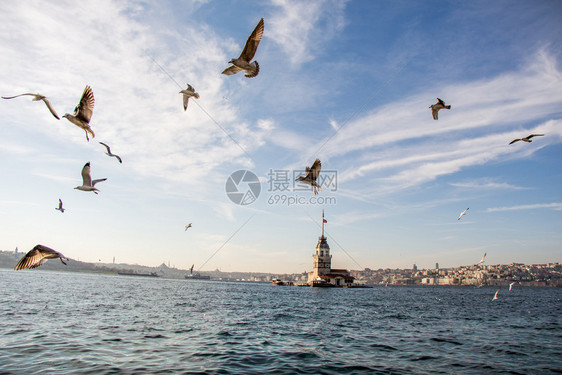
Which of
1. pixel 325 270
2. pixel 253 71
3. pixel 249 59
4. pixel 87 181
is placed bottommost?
pixel 325 270

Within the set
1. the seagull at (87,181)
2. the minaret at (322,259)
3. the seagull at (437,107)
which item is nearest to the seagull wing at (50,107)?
the seagull at (87,181)

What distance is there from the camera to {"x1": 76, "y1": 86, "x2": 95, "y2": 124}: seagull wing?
10812mm

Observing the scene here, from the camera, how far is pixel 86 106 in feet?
→ 35.8

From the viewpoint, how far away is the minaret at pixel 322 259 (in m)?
139

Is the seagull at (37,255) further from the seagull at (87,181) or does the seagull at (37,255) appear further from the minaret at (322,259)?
the minaret at (322,259)

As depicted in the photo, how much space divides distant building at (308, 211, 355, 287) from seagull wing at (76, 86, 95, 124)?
128m

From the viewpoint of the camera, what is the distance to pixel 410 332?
72.9 ft

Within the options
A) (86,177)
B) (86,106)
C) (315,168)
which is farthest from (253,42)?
(86,177)

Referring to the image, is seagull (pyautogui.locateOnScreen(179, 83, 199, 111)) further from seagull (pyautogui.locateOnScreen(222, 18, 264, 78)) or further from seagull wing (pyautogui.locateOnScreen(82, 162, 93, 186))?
seagull wing (pyautogui.locateOnScreen(82, 162, 93, 186))

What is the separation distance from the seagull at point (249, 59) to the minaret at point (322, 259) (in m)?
134

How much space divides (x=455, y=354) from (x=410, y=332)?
6.44m

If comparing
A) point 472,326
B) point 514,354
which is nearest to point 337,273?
point 472,326

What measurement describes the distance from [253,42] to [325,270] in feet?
448

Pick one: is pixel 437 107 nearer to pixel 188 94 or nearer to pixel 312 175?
pixel 312 175
